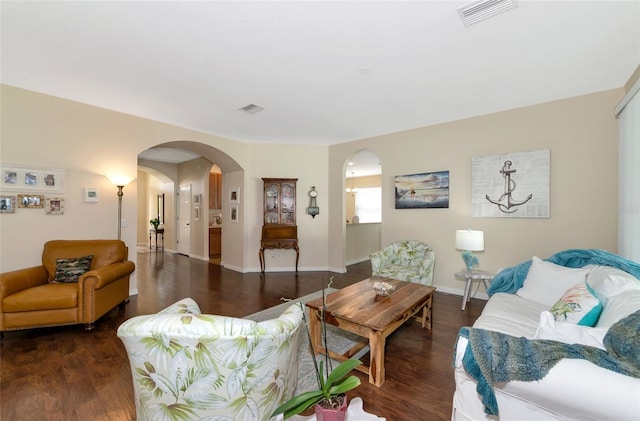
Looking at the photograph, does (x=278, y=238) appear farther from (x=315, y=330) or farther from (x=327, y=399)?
(x=327, y=399)

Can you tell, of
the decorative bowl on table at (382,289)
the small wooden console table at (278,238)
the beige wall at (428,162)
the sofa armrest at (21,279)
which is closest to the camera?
the sofa armrest at (21,279)

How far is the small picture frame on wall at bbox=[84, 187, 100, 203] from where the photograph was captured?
362 centimetres

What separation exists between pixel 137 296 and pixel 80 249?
109 cm

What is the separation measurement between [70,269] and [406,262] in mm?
4375

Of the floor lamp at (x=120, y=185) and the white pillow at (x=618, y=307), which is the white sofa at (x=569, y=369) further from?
the floor lamp at (x=120, y=185)

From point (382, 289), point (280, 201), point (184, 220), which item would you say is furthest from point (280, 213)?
point (184, 220)

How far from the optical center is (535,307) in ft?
7.55

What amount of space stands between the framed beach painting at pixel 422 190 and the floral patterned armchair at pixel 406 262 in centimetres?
78

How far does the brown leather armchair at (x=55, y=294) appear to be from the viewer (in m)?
2.49

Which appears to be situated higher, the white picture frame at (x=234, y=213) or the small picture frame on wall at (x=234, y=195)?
the small picture frame on wall at (x=234, y=195)

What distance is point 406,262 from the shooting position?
4.00 meters

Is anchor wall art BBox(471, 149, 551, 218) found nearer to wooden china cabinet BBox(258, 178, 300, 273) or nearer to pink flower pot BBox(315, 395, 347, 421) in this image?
wooden china cabinet BBox(258, 178, 300, 273)

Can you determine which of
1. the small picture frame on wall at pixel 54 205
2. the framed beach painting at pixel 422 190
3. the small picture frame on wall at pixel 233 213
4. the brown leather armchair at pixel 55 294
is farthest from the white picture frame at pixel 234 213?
the framed beach painting at pixel 422 190

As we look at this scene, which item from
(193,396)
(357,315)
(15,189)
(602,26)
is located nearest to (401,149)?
(602,26)
